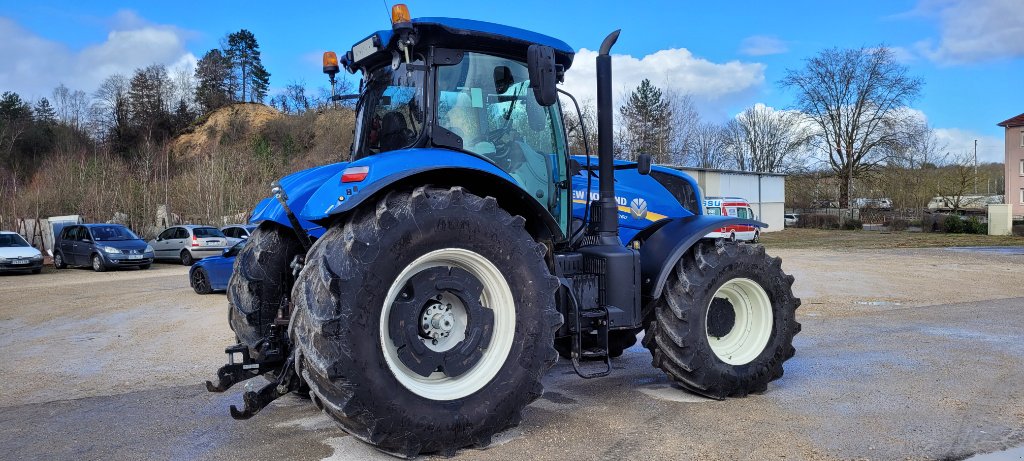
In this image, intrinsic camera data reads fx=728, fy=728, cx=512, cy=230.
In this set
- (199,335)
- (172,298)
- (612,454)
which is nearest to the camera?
(612,454)

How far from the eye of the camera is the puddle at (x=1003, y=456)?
413 centimetres

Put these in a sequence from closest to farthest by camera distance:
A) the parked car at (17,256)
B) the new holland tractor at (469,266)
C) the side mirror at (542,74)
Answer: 1. the new holland tractor at (469,266)
2. the side mirror at (542,74)
3. the parked car at (17,256)

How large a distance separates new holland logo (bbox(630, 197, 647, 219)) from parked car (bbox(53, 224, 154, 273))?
857 inches

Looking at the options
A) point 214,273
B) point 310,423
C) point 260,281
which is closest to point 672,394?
point 310,423

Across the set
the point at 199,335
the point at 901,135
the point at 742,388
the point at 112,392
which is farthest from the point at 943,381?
the point at 901,135

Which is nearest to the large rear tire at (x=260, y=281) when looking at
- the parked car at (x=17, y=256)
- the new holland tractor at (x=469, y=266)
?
the new holland tractor at (x=469, y=266)

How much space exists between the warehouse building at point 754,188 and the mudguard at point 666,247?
3504 centimetres

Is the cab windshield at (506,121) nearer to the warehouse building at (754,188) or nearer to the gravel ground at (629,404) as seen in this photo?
the gravel ground at (629,404)

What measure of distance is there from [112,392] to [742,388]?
5.14 metres

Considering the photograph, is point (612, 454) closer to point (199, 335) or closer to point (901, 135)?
point (199, 335)

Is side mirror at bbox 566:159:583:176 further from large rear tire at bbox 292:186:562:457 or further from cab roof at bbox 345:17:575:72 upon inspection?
large rear tire at bbox 292:186:562:457

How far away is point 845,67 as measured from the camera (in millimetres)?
50562

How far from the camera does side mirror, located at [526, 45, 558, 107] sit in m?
4.46

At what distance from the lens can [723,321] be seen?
568 centimetres
